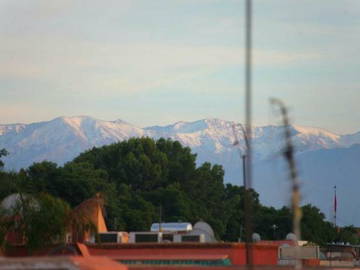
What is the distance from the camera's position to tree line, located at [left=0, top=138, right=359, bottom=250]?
443 feet

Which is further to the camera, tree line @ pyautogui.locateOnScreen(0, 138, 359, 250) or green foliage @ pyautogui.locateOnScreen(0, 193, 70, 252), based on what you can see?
tree line @ pyautogui.locateOnScreen(0, 138, 359, 250)

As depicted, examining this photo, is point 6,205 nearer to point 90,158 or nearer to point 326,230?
point 90,158

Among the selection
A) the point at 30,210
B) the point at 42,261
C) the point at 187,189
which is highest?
the point at 187,189

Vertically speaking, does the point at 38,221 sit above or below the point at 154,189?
Answer: below

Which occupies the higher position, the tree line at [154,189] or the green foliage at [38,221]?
the tree line at [154,189]

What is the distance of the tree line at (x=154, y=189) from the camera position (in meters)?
135

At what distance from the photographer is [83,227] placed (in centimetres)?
7875

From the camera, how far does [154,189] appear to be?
525 ft

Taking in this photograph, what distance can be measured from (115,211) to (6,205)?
4863 centimetres

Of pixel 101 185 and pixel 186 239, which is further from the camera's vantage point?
pixel 101 185

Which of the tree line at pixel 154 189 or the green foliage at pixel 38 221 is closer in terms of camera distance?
the green foliage at pixel 38 221

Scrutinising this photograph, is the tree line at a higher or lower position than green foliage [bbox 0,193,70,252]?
higher

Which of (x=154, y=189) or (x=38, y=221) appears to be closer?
(x=38, y=221)

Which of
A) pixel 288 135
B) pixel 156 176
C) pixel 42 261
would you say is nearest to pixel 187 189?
pixel 156 176
